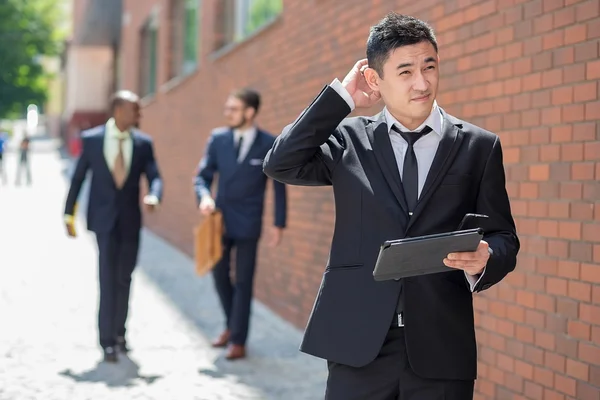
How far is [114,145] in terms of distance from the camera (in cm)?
679

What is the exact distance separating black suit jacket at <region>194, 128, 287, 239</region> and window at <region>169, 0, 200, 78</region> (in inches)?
268

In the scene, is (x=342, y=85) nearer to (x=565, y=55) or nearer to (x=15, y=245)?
(x=565, y=55)

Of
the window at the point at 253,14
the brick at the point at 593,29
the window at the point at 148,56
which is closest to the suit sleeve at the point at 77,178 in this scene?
the window at the point at 253,14

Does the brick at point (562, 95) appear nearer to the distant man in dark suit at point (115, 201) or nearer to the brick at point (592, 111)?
the brick at point (592, 111)

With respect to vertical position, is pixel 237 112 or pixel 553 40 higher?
pixel 553 40

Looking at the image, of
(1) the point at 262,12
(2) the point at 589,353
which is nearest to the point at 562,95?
(2) the point at 589,353

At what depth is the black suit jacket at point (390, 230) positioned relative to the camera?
8.57ft

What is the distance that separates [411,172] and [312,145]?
0.30m

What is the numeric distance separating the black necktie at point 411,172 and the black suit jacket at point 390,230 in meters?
0.03

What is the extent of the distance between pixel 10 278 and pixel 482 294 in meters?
6.93

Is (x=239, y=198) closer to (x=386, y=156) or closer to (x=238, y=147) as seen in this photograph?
(x=238, y=147)

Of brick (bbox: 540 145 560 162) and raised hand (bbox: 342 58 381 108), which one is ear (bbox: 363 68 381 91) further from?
brick (bbox: 540 145 560 162)

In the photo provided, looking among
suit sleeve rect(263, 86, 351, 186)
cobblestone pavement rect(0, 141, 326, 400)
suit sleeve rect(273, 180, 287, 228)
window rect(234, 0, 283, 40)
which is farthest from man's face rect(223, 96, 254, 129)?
suit sleeve rect(263, 86, 351, 186)

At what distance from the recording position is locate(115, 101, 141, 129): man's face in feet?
22.2
